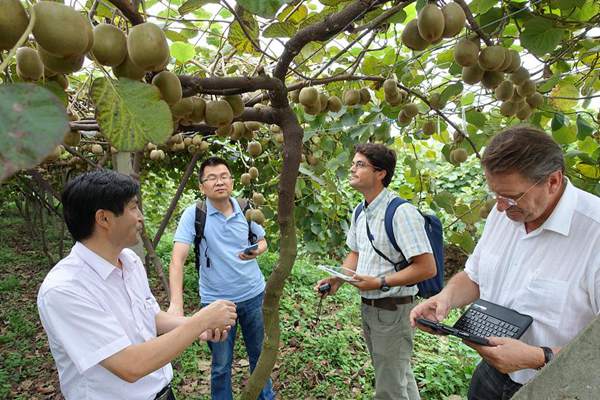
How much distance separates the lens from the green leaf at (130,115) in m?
0.59

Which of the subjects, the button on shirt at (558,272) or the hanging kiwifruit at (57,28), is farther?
the button on shirt at (558,272)

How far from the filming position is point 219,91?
92 cm

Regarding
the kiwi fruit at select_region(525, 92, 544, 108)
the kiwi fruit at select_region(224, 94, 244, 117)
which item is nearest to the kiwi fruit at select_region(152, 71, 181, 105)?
the kiwi fruit at select_region(224, 94, 244, 117)

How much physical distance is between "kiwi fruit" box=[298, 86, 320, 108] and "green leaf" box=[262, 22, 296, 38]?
289 mm

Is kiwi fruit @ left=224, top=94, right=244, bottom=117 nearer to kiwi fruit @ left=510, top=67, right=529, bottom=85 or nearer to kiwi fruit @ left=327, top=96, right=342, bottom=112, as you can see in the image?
kiwi fruit @ left=327, top=96, right=342, bottom=112

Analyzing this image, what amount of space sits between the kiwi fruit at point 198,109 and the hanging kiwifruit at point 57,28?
0.42 meters

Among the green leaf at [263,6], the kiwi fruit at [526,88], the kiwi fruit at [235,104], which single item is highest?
the kiwi fruit at [526,88]

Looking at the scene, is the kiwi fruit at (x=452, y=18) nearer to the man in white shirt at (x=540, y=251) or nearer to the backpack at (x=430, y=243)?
the man in white shirt at (x=540, y=251)

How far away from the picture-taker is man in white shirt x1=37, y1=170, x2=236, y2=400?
4.42ft

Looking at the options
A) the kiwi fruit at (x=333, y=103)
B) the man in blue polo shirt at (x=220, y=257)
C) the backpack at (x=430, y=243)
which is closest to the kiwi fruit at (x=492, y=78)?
the kiwi fruit at (x=333, y=103)

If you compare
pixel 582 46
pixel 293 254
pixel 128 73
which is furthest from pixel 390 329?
pixel 128 73

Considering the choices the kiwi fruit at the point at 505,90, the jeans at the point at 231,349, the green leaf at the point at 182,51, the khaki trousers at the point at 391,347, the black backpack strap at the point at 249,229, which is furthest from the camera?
the black backpack strap at the point at 249,229

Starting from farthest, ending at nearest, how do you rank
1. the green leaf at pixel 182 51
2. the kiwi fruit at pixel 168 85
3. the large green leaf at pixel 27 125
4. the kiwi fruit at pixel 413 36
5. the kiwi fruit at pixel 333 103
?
the kiwi fruit at pixel 333 103
the green leaf at pixel 182 51
the kiwi fruit at pixel 413 36
the kiwi fruit at pixel 168 85
the large green leaf at pixel 27 125

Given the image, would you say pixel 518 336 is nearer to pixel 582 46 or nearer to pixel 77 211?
pixel 582 46
